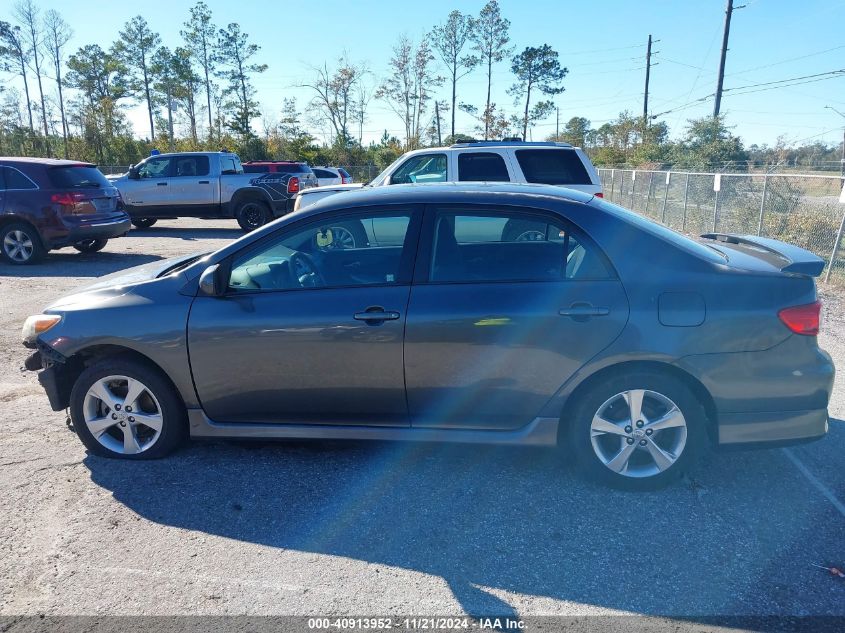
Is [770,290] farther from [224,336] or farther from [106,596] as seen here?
[106,596]

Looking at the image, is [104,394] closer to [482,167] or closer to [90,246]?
[482,167]

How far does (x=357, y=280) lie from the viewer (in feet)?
12.2

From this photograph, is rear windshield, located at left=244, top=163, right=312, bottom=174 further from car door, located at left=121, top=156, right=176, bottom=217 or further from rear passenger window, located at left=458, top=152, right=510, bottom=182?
rear passenger window, located at left=458, top=152, right=510, bottom=182

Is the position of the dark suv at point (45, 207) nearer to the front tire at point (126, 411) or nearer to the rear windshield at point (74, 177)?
the rear windshield at point (74, 177)

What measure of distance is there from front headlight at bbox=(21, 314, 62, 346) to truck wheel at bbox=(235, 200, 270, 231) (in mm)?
12585

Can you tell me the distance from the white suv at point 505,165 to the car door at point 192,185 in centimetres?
788

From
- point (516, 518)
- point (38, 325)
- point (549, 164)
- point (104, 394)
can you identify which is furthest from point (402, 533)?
point (549, 164)

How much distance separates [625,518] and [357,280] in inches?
77.7

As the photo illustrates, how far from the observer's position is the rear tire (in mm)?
10867

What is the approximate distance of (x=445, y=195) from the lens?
3.74 meters

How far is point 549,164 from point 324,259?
603cm

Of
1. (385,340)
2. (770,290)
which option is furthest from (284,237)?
(770,290)

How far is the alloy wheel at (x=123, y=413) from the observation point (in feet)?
12.6

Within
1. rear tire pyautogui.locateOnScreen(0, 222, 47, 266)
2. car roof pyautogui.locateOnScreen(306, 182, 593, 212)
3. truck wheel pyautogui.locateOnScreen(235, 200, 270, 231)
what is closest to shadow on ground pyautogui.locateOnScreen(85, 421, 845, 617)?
car roof pyautogui.locateOnScreen(306, 182, 593, 212)
